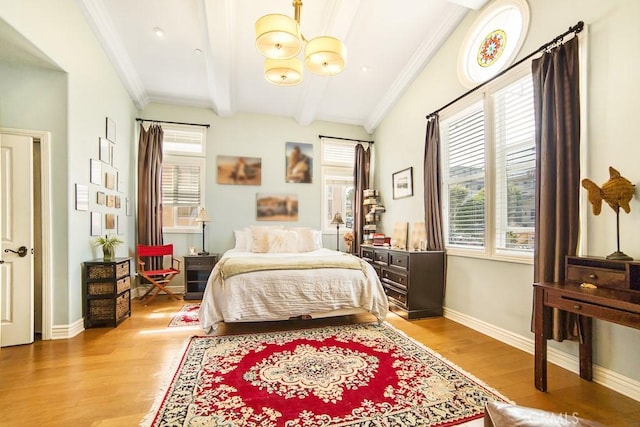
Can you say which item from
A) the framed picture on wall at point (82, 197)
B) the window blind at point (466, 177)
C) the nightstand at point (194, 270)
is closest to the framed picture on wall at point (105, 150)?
the framed picture on wall at point (82, 197)

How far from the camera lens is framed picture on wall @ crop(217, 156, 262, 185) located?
518 cm

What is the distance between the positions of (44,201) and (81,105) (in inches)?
42.9

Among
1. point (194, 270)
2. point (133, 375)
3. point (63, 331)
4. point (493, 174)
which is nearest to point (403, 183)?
point (493, 174)

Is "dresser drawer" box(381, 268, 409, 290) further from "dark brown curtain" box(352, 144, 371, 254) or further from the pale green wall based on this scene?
"dark brown curtain" box(352, 144, 371, 254)

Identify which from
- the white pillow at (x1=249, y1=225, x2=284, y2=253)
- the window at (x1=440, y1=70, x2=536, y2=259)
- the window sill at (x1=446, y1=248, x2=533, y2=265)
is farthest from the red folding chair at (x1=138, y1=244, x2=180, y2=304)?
the window at (x1=440, y1=70, x2=536, y2=259)

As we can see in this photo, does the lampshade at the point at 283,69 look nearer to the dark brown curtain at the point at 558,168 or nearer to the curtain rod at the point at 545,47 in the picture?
the curtain rod at the point at 545,47

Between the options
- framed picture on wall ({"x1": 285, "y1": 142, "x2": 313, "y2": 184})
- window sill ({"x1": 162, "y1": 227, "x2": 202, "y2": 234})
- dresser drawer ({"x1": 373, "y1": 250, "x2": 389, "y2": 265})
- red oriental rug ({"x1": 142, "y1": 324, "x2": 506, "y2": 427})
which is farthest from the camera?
framed picture on wall ({"x1": 285, "y1": 142, "x2": 313, "y2": 184})

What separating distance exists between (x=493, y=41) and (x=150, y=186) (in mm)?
5068

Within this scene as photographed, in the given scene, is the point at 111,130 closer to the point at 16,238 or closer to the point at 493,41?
the point at 16,238

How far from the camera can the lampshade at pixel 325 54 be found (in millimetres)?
2385

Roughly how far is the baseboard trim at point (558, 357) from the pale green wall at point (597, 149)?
0.13ft

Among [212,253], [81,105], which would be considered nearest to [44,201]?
[81,105]

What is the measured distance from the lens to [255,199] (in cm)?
532

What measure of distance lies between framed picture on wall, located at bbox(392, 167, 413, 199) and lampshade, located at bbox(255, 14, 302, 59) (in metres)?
2.69
